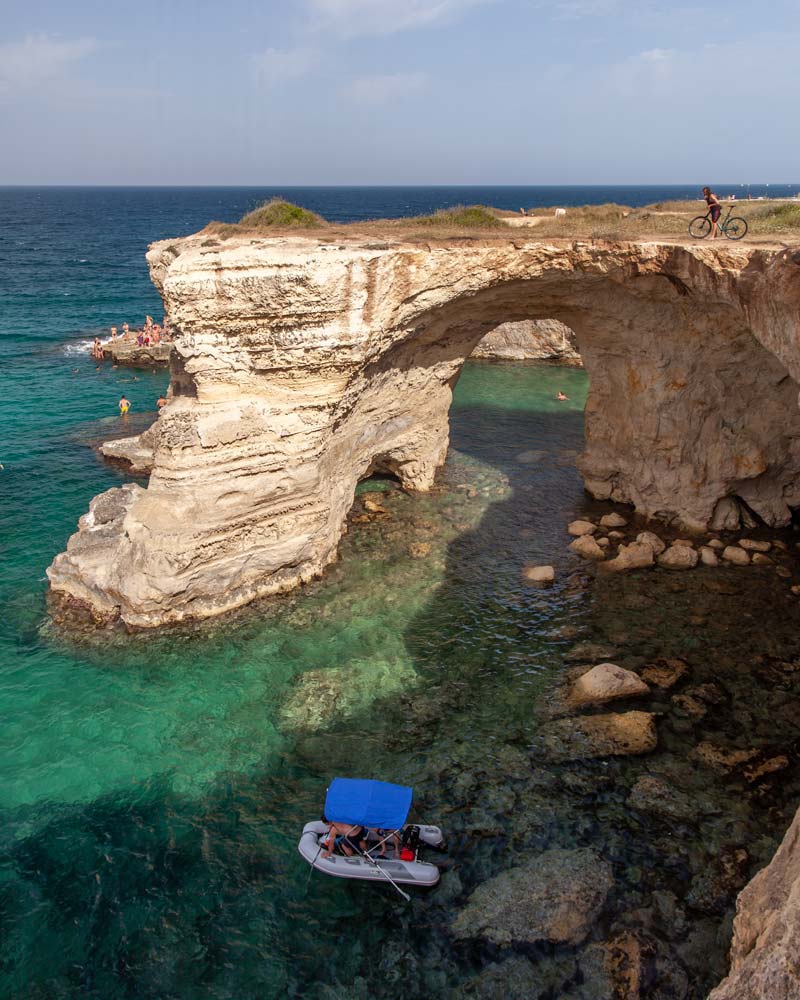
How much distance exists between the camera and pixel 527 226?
78.4ft

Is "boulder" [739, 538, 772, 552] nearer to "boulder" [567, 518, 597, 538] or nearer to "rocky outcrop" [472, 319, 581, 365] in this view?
"boulder" [567, 518, 597, 538]

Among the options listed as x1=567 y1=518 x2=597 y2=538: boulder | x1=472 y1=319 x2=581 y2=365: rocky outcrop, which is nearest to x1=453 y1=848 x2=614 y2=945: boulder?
x1=567 y1=518 x2=597 y2=538: boulder

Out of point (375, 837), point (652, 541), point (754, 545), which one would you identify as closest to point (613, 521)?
point (652, 541)

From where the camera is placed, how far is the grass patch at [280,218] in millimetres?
24466

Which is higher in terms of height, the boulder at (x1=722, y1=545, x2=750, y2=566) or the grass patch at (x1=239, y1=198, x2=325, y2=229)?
the grass patch at (x1=239, y1=198, x2=325, y2=229)

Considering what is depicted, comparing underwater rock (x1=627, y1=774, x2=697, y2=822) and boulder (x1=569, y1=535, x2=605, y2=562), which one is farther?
boulder (x1=569, y1=535, x2=605, y2=562)

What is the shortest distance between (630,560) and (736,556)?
10.4ft

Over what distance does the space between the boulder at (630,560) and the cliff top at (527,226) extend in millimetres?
8957

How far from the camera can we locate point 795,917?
21.7ft

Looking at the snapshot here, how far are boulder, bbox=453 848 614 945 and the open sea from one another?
21 centimetres

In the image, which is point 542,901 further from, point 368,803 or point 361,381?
point 361,381

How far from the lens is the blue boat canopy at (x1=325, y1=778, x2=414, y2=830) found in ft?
38.2

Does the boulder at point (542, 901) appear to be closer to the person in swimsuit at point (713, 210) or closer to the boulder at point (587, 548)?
the boulder at point (587, 548)

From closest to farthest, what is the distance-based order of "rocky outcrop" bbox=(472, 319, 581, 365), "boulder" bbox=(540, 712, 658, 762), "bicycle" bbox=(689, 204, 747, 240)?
"boulder" bbox=(540, 712, 658, 762), "bicycle" bbox=(689, 204, 747, 240), "rocky outcrop" bbox=(472, 319, 581, 365)
